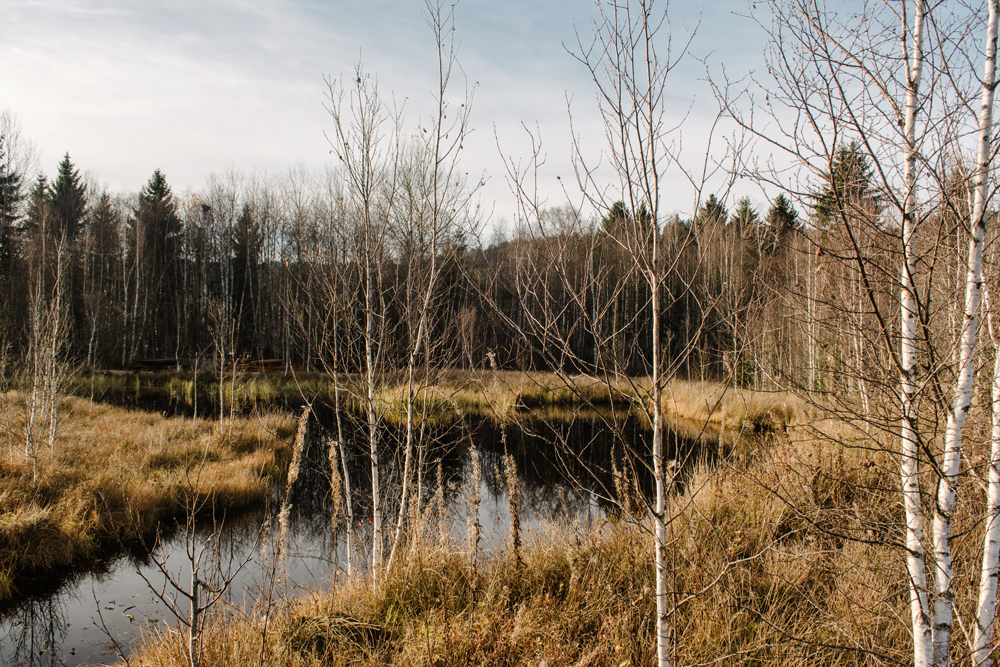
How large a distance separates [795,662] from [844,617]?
0.59 m

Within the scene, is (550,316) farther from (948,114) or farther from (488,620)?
(488,620)

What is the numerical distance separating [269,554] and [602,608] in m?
3.85

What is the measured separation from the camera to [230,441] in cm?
1018

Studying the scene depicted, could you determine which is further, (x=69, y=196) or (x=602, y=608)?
(x=69, y=196)

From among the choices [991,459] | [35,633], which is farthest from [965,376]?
[35,633]

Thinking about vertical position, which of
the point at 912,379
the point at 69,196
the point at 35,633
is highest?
the point at 69,196

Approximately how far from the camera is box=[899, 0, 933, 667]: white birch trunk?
6.27 feet

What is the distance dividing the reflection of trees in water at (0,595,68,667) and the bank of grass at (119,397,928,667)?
1759mm

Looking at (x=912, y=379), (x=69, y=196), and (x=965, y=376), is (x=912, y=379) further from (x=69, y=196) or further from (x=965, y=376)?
(x=69, y=196)

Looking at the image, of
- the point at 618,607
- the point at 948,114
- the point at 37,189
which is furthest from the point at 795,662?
the point at 37,189

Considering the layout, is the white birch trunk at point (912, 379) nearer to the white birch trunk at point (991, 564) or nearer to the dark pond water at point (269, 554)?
the white birch trunk at point (991, 564)

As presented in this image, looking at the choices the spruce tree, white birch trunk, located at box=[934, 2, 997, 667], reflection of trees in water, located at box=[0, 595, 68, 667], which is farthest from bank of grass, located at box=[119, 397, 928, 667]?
the spruce tree

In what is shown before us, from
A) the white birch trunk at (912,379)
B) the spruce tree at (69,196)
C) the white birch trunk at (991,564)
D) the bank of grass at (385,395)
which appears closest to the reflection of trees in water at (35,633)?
the white birch trunk at (912,379)

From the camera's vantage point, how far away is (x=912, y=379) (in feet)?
6.42
